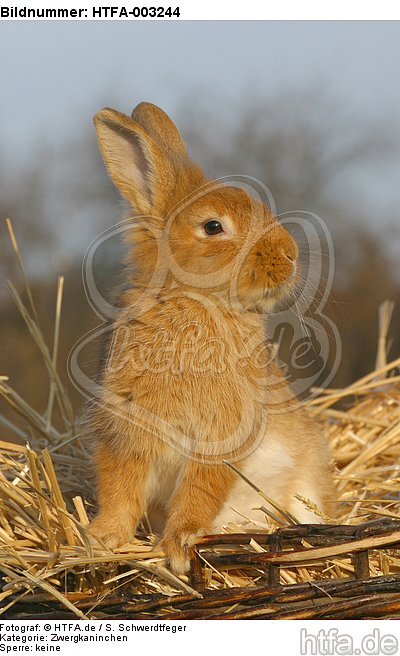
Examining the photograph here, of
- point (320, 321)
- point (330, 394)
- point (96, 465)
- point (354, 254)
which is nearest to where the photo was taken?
point (96, 465)

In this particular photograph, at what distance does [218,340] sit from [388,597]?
40.7 inches

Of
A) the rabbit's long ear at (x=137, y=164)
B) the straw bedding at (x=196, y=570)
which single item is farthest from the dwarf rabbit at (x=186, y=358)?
the straw bedding at (x=196, y=570)

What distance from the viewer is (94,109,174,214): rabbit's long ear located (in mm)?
3172

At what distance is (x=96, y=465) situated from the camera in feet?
10.3

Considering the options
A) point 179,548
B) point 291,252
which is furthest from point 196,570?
point 291,252

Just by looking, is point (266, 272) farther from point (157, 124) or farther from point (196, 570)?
point (196, 570)

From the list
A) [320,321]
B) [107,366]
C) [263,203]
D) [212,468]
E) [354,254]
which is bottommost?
[212,468]

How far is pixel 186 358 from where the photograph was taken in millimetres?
2998

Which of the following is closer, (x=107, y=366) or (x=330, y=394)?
(x=107, y=366)

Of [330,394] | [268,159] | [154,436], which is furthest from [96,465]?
[268,159]

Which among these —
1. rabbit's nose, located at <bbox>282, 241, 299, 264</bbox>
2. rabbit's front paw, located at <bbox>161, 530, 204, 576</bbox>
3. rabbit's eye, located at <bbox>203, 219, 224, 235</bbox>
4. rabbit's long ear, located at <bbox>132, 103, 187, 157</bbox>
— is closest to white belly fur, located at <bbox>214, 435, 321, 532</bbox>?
rabbit's front paw, located at <bbox>161, 530, 204, 576</bbox>

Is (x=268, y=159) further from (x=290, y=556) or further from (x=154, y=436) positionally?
(x=290, y=556)

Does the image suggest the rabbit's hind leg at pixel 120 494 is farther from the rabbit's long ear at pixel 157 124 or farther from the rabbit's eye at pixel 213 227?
the rabbit's long ear at pixel 157 124

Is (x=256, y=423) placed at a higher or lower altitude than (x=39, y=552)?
higher
